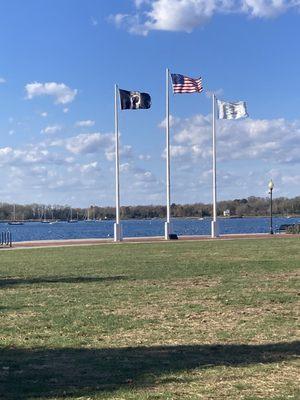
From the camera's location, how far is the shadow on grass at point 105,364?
6.08 m

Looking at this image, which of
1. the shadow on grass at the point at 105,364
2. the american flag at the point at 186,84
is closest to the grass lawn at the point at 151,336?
the shadow on grass at the point at 105,364

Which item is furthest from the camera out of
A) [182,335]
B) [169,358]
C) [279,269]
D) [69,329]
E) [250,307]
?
[279,269]

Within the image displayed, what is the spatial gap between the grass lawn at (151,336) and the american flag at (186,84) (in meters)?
24.6

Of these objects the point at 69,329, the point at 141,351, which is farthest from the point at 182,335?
the point at 69,329

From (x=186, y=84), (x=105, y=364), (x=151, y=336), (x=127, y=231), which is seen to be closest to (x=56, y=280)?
(x=151, y=336)

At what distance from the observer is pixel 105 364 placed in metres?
7.01

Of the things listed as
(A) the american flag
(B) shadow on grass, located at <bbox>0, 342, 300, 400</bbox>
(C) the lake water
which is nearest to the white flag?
(A) the american flag

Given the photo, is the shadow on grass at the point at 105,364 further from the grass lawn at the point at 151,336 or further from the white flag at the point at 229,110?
the white flag at the point at 229,110

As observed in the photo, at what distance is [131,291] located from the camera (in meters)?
13.5

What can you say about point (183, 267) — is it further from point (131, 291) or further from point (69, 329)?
point (69, 329)

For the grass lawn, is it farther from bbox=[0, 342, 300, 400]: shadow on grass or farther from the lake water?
the lake water

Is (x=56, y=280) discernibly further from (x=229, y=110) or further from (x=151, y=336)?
(x=229, y=110)

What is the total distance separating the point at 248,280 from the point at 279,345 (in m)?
7.36

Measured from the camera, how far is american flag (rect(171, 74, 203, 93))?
39938 mm
